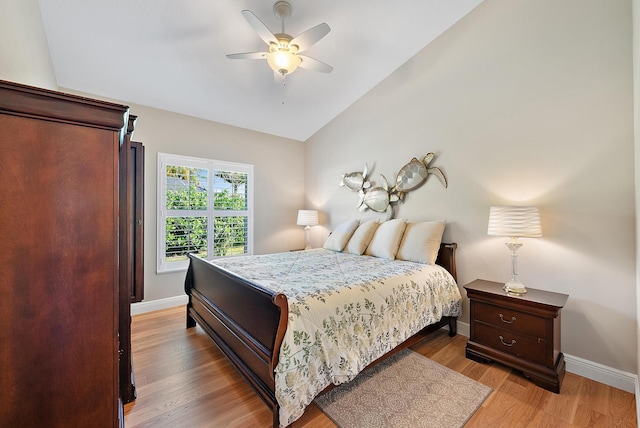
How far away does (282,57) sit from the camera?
2.20m

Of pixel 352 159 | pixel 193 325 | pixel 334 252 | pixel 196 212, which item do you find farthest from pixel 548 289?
pixel 196 212

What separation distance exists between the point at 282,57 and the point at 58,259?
2.05 meters

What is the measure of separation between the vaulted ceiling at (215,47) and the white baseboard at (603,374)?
340 centimetres

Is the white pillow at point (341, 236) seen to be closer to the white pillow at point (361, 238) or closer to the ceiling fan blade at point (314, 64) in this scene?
the white pillow at point (361, 238)

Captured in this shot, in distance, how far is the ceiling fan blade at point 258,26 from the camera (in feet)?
6.08

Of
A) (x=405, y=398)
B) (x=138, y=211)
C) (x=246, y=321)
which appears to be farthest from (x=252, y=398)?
(x=138, y=211)

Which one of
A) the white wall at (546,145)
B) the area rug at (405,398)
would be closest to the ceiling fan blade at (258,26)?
the white wall at (546,145)

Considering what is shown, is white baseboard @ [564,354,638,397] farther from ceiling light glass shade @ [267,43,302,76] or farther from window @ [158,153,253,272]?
window @ [158,153,253,272]

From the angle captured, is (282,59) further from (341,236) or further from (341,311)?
(341,236)

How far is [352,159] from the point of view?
4125 mm

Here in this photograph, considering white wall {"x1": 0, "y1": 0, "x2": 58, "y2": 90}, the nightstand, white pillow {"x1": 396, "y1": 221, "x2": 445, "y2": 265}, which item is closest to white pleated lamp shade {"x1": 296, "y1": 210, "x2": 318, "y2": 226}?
white pillow {"x1": 396, "y1": 221, "x2": 445, "y2": 265}

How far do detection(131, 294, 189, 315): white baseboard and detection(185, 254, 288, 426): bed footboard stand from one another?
3.95ft

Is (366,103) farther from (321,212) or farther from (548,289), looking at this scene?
(548,289)

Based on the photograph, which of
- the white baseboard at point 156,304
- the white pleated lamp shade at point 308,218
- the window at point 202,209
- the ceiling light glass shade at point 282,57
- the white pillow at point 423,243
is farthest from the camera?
the white pleated lamp shade at point 308,218
